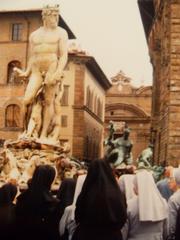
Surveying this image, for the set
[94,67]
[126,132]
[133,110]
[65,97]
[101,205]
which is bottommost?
[101,205]

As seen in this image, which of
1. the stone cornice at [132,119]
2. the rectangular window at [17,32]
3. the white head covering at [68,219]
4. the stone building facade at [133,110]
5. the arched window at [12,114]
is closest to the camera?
the white head covering at [68,219]

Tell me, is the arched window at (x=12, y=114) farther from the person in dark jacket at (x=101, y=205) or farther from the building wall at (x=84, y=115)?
the person in dark jacket at (x=101, y=205)

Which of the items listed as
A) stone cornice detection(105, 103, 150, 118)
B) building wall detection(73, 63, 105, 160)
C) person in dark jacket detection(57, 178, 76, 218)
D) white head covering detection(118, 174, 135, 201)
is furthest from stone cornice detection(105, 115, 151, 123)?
white head covering detection(118, 174, 135, 201)

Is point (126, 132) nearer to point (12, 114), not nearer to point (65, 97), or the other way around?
point (12, 114)

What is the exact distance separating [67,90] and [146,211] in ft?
158

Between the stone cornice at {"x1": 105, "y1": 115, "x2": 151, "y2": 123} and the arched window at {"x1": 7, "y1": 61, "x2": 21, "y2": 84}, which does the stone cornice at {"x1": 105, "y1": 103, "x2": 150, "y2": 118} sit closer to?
the stone cornice at {"x1": 105, "y1": 115, "x2": 151, "y2": 123}

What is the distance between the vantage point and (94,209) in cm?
577

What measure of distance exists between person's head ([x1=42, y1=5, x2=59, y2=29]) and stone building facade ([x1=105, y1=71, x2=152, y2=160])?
53.9 meters

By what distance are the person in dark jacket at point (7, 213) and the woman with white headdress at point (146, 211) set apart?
137cm

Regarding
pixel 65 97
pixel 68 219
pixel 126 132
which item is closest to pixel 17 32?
pixel 65 97

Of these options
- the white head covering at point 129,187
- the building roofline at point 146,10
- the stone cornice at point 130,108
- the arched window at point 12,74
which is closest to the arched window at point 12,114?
the arched window at point 12,74

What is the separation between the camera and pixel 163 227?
255 inches

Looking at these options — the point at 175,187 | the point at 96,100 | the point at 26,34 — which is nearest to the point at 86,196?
the point at 175,187

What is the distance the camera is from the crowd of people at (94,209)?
5.78 meters
